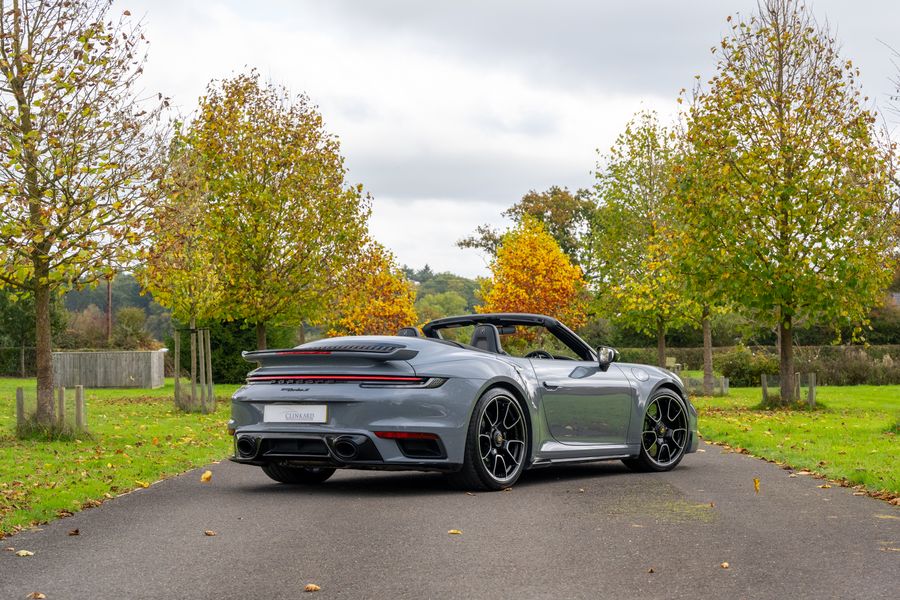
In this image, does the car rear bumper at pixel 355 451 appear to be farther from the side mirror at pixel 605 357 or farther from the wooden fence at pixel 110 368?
the wooden fence at pixel 110 368

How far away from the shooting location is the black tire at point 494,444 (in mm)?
9070

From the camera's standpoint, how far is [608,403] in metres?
10.6

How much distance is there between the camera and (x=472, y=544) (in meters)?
6.77

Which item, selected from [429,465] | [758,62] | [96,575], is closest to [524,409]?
[429,465]

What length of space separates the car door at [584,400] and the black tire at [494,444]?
1.54ft

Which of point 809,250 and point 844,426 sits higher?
point 809,250

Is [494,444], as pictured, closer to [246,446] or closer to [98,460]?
[246,446]

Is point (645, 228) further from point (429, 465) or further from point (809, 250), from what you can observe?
point (429, 465)

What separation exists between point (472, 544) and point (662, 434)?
4.88 m

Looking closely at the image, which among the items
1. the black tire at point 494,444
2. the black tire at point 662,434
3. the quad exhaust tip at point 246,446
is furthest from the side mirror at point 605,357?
the quad exhaust tip at point 246,446

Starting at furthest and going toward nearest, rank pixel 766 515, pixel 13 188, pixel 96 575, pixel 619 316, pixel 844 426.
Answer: pixel 619 316 → pixel 844 426 → pixel 13 188 → pixel 766 515 → pixel 96 575

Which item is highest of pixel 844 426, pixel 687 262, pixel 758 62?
pixel 758 62

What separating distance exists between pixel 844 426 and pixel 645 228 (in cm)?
1903

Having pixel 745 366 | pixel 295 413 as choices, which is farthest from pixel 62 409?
pixel 745 366
